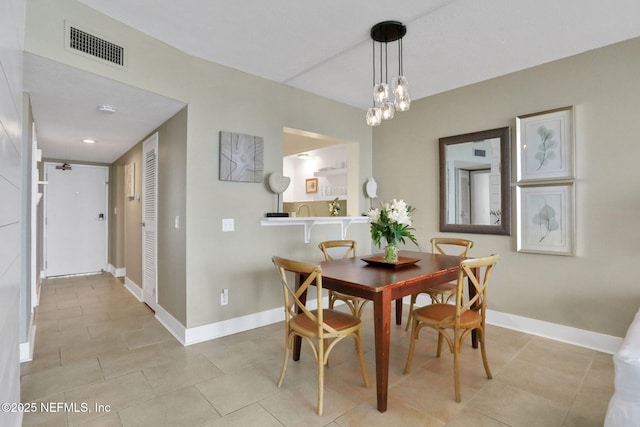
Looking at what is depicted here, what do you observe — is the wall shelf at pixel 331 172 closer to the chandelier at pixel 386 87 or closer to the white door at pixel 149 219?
the chandelier at pixel 386 87

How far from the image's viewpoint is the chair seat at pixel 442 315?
2.13 meters

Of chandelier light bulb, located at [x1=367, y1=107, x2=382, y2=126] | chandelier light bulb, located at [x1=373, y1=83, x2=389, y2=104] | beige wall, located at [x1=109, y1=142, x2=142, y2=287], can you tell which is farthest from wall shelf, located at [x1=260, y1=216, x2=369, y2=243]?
beige wall, located at [x1=109, y1=142, x2=142, y2=287]

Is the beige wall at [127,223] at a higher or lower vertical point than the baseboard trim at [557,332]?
higher

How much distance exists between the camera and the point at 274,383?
2.20 metres

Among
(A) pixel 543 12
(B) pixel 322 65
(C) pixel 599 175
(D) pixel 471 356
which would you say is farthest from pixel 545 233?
(B) pixel 322 65

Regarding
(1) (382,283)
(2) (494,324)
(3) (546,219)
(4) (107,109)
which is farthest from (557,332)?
(4) (107,109)

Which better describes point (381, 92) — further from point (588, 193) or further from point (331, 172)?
point (331, 172)

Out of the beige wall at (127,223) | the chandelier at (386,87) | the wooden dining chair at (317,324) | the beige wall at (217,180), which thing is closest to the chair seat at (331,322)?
the wooden dining chair at (317,324)

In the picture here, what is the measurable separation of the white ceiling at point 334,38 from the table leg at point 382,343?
1.97m

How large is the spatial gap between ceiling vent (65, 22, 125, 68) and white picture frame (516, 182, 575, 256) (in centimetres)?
365

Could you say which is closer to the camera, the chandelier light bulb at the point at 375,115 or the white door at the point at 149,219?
the chandelier light bulb at the point at 375,115

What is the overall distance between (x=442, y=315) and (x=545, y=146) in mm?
2027

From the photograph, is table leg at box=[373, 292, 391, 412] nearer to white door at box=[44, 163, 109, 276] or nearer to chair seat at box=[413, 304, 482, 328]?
chair seat at box=[413, 304, 482, 328]

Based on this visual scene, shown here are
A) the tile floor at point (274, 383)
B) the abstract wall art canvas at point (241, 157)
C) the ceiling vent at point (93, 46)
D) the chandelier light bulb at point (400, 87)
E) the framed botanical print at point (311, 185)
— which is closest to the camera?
the tile floor at point (274, 383)
